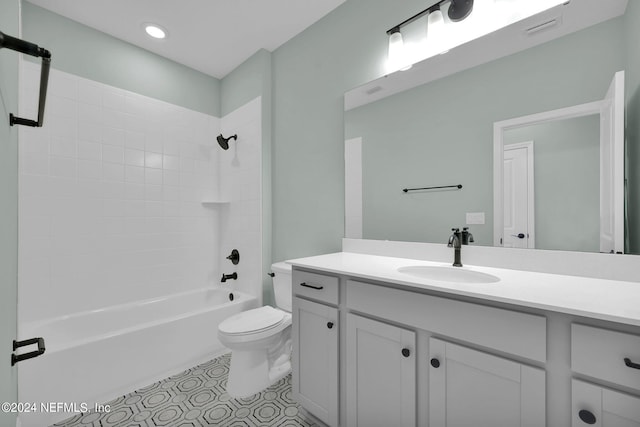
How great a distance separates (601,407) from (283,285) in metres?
1.69

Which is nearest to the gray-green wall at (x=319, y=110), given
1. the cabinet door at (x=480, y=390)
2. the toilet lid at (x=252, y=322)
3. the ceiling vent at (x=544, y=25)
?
the ceiling vent at (x=544, y=25)

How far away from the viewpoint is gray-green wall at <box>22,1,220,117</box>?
75.3 inches

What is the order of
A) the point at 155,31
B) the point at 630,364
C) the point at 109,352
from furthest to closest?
1. the point at 155,31
2. the point at 109,352
3. the point at 630,364

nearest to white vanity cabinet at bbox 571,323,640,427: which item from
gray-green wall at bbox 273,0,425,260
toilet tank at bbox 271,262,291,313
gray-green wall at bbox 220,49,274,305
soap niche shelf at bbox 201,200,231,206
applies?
gray-green wall at bbox 273,0,425,260

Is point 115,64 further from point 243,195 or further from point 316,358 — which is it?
point 316,358

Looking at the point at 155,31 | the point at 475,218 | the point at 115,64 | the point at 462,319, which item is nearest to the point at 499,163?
the point at 475,218

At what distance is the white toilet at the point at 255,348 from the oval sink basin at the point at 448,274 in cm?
98

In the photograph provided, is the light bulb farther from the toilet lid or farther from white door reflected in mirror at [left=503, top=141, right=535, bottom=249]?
the toilet lid

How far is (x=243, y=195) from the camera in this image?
2576 millimetres

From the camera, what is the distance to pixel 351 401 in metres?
1.19

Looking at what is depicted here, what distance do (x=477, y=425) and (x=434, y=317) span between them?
336 mm

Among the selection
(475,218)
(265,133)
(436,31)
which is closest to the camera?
(475,218)

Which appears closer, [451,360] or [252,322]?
[451,360]

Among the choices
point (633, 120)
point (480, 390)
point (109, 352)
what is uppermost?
point (633, 120)
